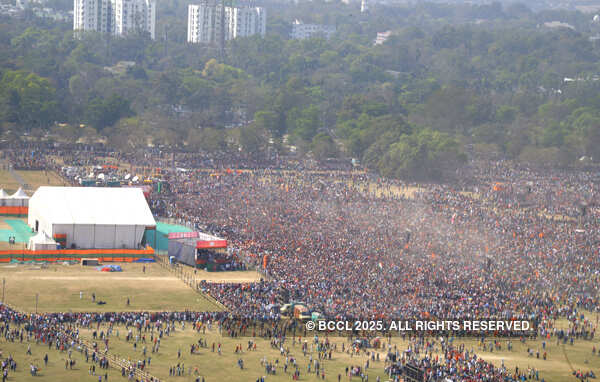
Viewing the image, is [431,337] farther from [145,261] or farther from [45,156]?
[45,156]

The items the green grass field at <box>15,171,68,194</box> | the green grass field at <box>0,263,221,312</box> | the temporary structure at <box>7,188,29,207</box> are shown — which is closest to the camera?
the green grass field at <box>0,263,221,312</box>

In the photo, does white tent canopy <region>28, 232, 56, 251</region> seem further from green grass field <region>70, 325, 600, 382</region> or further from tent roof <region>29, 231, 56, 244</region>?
green grass field <region>70, 325, 600, 382</region>

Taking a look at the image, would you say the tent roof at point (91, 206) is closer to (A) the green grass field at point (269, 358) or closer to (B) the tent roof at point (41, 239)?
(B) the tent roof at point (41, 239)

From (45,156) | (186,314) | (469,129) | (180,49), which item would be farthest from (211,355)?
(180,49)

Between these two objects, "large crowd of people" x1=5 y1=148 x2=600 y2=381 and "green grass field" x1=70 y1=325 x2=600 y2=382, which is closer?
"green grass field" x1=70 y1=325 x2=600 y2=382

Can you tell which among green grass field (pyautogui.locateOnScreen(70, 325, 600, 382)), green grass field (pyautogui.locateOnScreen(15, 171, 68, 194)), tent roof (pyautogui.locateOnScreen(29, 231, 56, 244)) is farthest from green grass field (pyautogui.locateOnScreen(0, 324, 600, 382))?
green grass field (pyautogui.locateOnScreen(15, 171, 68, 194))

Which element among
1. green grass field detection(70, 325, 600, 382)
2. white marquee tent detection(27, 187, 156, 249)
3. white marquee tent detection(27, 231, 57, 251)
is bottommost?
green grass field detection(70, 325, 600, 382)

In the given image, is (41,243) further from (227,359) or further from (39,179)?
(39,179)

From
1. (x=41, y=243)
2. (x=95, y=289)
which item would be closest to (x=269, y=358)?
(x=95, y=289)
